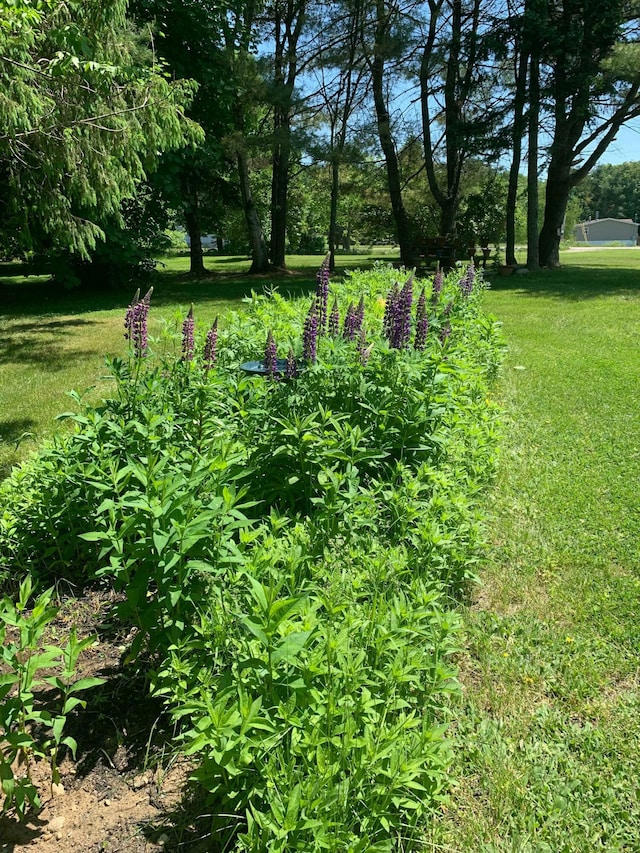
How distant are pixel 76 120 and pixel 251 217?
13052mm

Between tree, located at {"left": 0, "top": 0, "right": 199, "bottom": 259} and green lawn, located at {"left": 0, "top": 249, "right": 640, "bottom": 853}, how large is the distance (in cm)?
217

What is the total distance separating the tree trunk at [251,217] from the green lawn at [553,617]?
1221 centimetres

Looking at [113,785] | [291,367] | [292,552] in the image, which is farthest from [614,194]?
[113,785]

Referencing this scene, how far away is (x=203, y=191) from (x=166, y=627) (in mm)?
20276

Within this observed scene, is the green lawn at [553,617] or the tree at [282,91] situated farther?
the tree at [282,91]

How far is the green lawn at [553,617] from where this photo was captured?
188cm

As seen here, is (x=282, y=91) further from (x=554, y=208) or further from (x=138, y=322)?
(x=138, y=322)

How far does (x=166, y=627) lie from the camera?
2148 mm

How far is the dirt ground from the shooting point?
5.78 ft

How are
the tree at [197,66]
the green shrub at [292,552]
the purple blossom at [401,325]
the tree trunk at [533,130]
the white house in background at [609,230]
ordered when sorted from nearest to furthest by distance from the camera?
the green shrub at [292,552], the purple blossom at [401,325], the tree at [197,66], the tree trunk at [533,130], the white house in background at [609,230]

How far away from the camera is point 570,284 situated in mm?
15578

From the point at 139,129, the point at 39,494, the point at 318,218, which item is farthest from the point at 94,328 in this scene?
the point at 318,218

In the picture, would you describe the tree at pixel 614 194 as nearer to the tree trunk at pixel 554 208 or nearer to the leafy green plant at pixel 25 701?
the tree trunk at pixel 554 208

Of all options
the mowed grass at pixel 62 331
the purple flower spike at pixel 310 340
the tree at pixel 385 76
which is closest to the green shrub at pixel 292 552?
the purple flower spike at pixel 310 340
